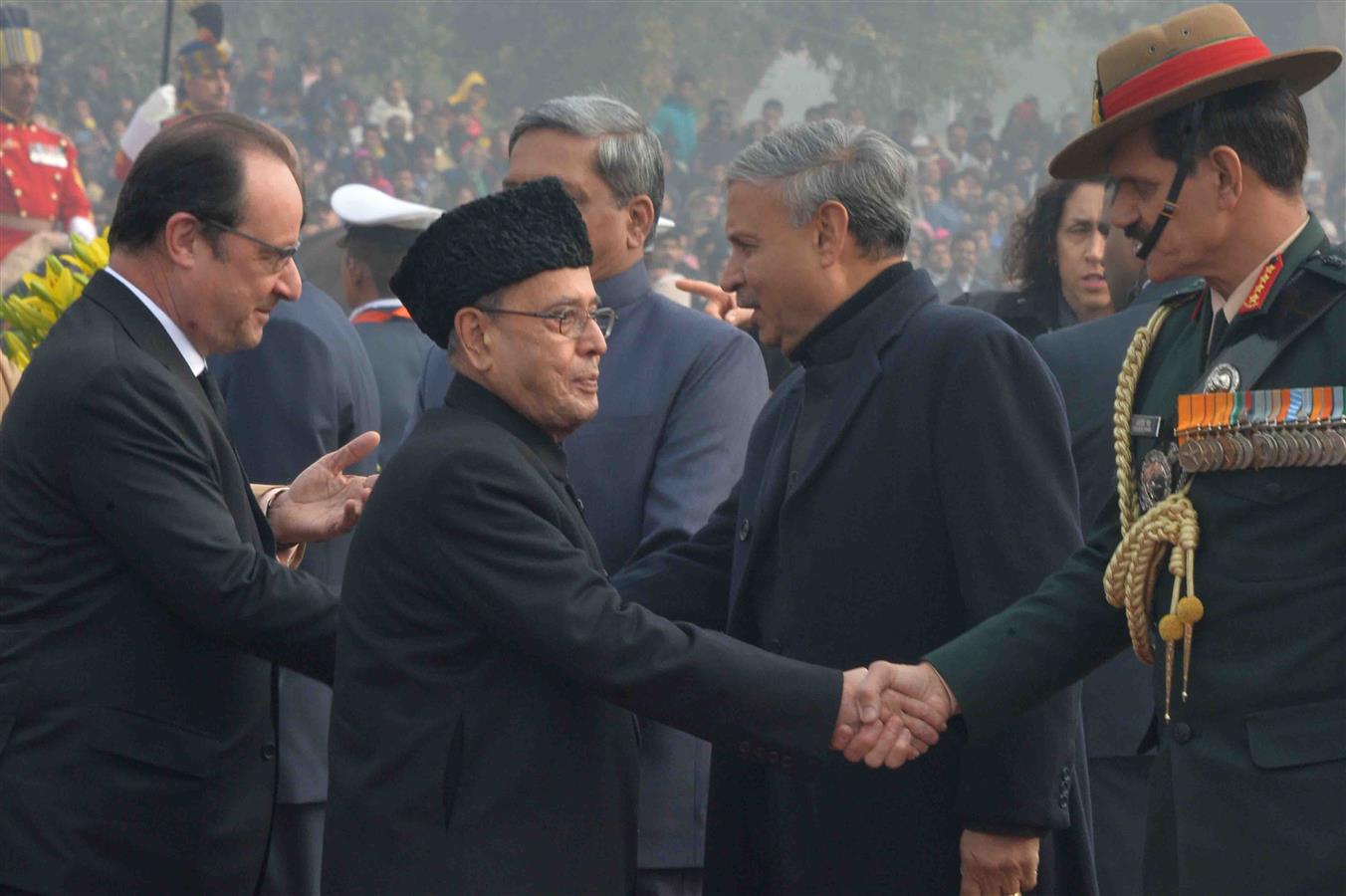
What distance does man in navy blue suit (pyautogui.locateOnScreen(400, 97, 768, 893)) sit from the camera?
3910mm

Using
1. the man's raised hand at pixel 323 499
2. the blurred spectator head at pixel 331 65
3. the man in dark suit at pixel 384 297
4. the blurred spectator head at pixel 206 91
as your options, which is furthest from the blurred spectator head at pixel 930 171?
the man's raised hand at pixel 323 499

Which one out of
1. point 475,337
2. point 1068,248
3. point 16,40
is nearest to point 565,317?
point 475,337

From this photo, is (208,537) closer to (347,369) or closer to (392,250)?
(347,369)

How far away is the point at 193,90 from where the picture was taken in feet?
39.2

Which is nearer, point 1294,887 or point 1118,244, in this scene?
point 1294,887

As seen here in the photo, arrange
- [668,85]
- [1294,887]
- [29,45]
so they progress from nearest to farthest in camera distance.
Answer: [1294,887], [29,45], [668,85]

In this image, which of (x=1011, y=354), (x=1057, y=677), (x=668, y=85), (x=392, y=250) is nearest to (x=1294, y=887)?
(x=1057, y=677)

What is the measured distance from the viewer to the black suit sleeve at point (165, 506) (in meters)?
3.28

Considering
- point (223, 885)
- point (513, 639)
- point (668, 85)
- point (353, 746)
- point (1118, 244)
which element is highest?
point (668, 85)

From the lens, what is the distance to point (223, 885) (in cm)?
343

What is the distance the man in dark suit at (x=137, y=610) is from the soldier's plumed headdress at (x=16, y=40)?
9.29m

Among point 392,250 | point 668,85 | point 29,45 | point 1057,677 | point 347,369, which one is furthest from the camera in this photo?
point 668,85

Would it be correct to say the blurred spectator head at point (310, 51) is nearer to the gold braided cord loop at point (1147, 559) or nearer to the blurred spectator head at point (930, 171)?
the blurred spectator head at point (930, 171)

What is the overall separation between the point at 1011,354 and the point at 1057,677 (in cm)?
58
